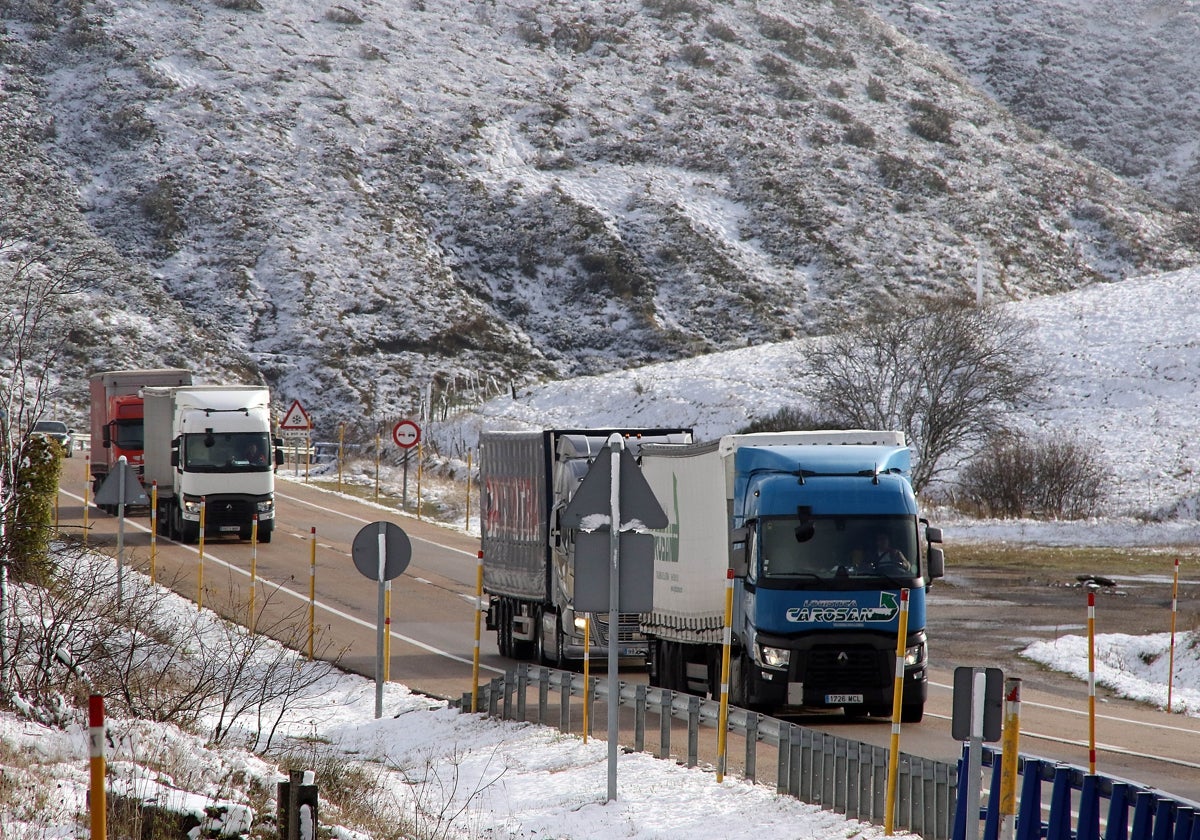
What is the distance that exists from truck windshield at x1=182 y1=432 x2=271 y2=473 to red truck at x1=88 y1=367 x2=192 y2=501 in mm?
4920

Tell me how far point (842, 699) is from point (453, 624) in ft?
37.3

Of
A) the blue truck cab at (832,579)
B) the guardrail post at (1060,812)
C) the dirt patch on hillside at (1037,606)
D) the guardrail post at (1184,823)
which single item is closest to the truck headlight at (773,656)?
the blue truck cab at (832,579)

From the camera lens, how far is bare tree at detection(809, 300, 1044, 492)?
153 feet

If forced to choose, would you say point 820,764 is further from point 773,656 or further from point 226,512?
point 226,512

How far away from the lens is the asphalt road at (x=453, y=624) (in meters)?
15.0

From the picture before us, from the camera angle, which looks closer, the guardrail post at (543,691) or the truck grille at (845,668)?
the truck grille at (845,668)

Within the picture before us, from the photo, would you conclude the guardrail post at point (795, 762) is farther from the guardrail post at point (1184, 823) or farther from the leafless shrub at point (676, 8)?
the leafless shrub at point (676, 8)

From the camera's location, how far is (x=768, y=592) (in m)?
15.8

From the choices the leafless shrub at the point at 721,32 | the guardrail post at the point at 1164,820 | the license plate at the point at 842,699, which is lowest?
the license plate at the point at 842,699

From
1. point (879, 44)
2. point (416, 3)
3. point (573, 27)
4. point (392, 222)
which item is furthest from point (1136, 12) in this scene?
point (392, 222)

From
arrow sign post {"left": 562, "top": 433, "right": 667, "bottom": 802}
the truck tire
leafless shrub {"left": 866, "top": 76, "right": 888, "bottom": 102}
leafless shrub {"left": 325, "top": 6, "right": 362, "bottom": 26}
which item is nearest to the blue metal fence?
arrow sign post {"left": 562, "top": 433, "right": 667, "bottom": 802}

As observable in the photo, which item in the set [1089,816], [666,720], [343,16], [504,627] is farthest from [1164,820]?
[343,16]

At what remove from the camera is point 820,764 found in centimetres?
1138

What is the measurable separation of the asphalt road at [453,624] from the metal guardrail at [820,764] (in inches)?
95.0
